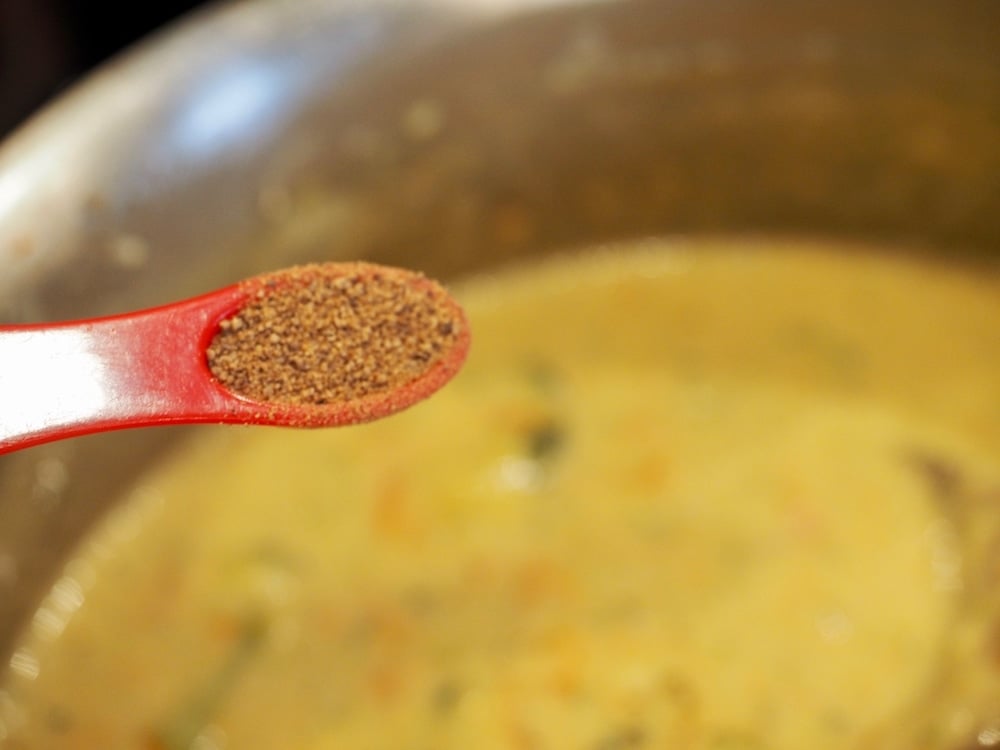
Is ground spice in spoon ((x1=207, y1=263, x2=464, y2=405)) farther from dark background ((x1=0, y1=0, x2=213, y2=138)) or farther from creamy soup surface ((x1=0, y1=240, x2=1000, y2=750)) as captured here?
dark background ((x1=0, y1=0, x2=213, y2=138))

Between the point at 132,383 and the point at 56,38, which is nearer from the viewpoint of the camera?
the point at 132,383

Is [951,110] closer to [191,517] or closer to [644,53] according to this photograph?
[644,53]

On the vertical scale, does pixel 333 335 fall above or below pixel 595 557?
above

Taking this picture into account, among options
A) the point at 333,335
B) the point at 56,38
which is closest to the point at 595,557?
the point at 333,335

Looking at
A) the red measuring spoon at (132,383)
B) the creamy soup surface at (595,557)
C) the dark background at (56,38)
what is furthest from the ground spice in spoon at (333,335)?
the dark background at (56,38)

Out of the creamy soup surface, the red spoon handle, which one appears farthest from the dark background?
the red spoon handle

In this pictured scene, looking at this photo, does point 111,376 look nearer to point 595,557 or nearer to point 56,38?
point 595,557

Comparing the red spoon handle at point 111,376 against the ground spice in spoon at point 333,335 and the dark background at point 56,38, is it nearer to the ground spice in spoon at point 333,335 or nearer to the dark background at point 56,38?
the ground spice in spoon at point 333,335
